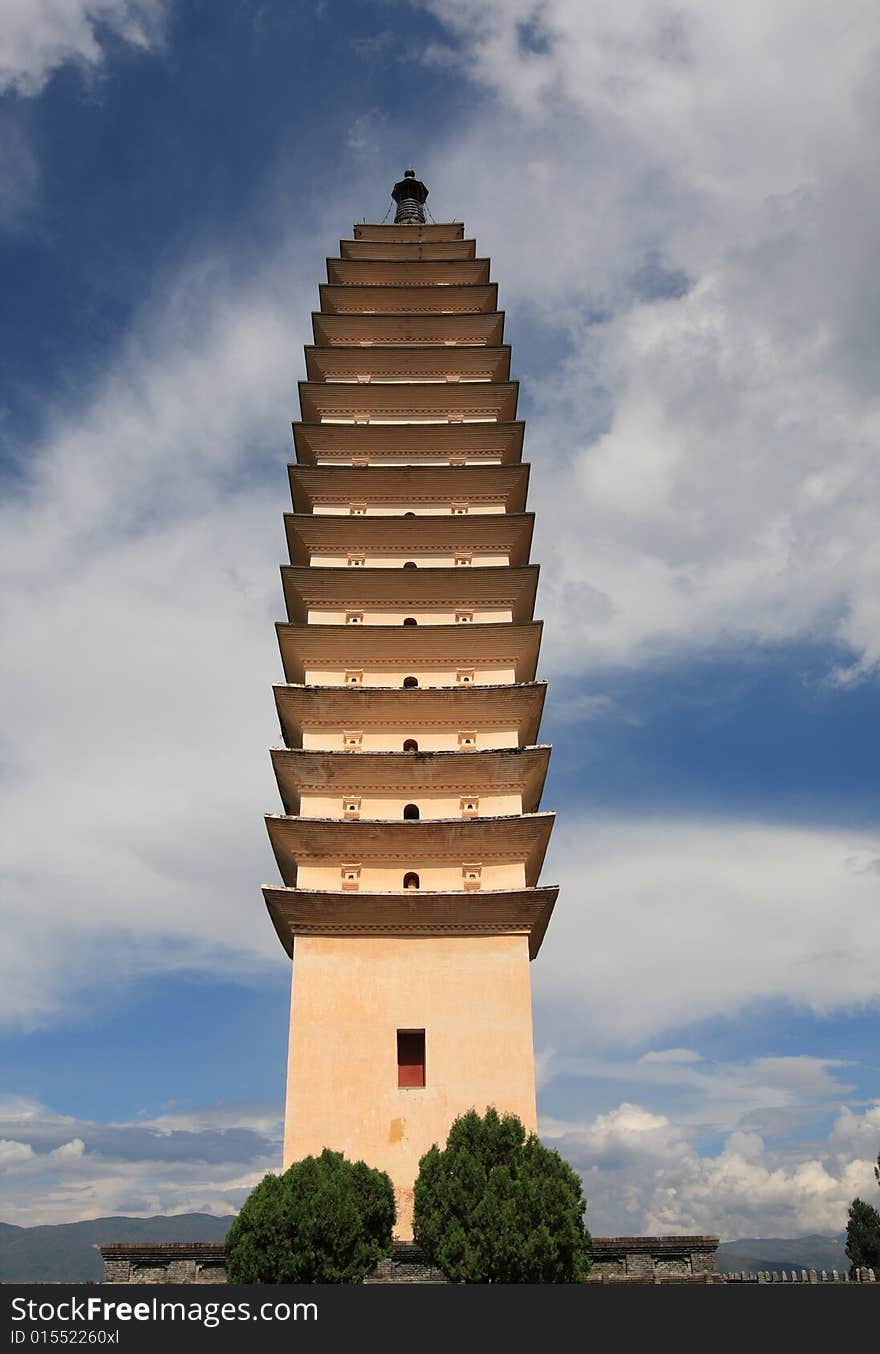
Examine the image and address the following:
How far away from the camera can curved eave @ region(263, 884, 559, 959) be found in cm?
1988

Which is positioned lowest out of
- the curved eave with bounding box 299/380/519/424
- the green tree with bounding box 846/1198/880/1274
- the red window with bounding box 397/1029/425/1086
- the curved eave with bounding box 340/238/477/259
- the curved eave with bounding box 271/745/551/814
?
the green tree with bounding box 846/1198/880/1274

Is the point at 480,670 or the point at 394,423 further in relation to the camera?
the point at 394,423

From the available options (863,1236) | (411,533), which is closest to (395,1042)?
(411,533)

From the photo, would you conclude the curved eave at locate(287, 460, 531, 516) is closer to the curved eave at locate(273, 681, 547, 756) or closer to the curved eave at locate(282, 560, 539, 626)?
the curved eave at locate(282, 560, 539, 626)

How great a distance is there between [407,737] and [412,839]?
99.8 inches

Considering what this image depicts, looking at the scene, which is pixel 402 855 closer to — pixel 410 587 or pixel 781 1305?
pixel 410 587

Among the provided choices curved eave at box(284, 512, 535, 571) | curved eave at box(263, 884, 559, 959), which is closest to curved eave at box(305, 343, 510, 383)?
curved eave at box(284, 512, 535, 571)

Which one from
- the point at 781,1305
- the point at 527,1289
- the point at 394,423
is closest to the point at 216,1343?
the point at 527,1289

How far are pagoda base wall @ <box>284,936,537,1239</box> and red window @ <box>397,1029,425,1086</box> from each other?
7.6 inches

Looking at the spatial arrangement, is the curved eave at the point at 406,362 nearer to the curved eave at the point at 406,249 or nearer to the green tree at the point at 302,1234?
the curved eave at the point at 406,249

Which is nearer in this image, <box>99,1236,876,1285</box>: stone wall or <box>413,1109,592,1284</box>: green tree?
<box>413,1109,592,1284</box>: green tree

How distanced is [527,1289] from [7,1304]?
5.33 metres

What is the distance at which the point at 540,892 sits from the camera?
19.9 m

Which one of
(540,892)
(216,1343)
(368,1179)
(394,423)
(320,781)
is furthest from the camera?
(394,423)
